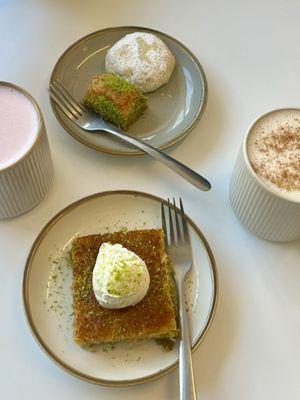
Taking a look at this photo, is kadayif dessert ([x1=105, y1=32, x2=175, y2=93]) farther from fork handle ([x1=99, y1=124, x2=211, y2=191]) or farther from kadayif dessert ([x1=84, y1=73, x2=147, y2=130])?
fork handle ([x1=99, y1=124, x2=211, y2=191])

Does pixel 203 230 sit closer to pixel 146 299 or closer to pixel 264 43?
pixel 146 299

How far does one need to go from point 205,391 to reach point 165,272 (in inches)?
8.3

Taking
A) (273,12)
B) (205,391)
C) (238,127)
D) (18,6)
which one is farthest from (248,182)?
(18,6)

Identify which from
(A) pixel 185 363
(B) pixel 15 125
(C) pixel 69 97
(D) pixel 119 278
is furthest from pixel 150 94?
(A) pixel 185 363

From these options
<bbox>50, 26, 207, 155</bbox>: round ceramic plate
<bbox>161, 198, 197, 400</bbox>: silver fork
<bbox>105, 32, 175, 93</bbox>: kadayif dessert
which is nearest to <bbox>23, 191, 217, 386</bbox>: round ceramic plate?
<bbox>161, 198, 197, 400</bbox>: silver fork

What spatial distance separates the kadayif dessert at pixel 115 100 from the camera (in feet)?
3.41

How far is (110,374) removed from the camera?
2.64 ft

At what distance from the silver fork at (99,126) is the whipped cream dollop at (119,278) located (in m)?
0.22

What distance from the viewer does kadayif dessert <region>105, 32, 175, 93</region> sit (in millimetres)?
1100

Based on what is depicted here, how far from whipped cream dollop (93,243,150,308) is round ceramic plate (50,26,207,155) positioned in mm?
250

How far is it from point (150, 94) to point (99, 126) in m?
0.16

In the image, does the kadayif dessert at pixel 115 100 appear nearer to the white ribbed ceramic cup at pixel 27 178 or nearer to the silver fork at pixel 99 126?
the silver fork at pixel 99 126

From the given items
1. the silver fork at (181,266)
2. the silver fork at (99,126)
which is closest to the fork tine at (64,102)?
the silver fork at (99,126)

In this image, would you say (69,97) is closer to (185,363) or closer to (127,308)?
(127,308)
